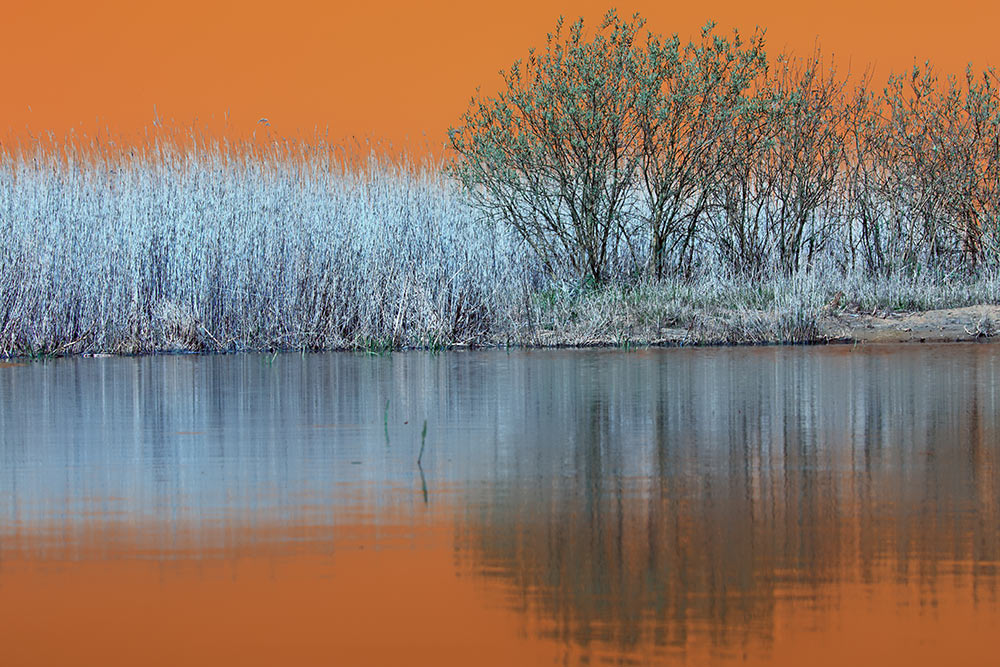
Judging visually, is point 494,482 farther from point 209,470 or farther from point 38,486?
point 38,486

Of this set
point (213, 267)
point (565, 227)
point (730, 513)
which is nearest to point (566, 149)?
point (565, 227)

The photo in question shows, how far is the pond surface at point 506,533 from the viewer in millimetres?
2580

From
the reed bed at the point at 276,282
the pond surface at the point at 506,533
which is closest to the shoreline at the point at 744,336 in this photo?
the reed bed at the point at 276,282

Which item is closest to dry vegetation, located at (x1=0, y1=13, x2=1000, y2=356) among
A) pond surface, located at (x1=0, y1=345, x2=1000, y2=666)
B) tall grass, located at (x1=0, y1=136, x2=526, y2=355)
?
tall grass, located at (x1=0, y1=136, x2=526, y2=355)

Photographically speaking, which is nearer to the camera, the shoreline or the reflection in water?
the reflection in water

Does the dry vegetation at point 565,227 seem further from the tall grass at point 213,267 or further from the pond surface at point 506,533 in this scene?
the pond surface at point 506,533

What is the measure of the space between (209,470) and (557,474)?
1.40 metres

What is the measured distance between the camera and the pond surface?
2580mm

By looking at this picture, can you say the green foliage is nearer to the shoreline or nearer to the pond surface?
the shoreline

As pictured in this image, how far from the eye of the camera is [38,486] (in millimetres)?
4547

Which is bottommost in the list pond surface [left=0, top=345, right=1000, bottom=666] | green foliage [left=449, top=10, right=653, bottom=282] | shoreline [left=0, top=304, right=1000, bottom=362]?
pond surface [left=0, top=345, right=1000, bottom=666]

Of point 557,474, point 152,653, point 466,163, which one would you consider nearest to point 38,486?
point 557,474

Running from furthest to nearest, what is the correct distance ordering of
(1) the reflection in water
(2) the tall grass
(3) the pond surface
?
1. (2) the tall grass
2. (1) the reflection in water
3. (3) the pond surface

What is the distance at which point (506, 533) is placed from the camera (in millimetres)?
3541
